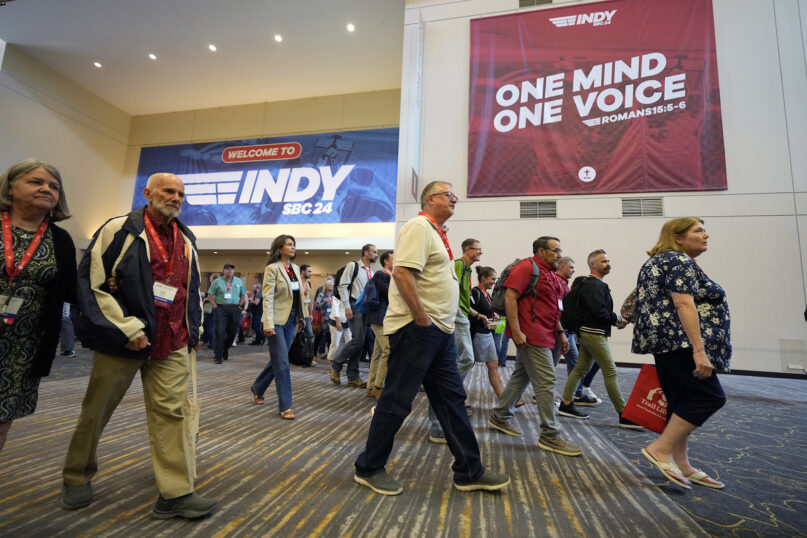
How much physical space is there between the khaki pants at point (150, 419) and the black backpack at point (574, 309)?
127 inches

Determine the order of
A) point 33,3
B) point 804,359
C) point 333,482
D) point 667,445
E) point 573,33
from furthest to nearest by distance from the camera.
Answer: point 33,3 → point 573,33 → point 804,359 → point 667,445 → point 333,482

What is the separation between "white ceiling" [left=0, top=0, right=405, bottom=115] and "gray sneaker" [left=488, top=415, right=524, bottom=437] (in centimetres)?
1051

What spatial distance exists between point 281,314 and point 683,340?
115 inches

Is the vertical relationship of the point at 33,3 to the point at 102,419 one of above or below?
above

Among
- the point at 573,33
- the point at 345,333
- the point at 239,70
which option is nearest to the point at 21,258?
the point at 345,333

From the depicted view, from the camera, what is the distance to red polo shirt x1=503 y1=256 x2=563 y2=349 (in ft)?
9.25

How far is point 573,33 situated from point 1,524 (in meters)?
10.2

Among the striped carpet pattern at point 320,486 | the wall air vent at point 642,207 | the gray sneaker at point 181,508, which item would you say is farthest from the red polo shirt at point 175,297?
the wall air vent at point 642,207

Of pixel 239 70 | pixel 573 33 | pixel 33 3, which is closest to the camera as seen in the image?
pixel 573 33

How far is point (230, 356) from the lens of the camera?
7.41 metres

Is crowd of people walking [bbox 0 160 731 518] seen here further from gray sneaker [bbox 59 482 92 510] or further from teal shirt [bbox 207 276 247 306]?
teal shirt [bbox 207 276 247 306]

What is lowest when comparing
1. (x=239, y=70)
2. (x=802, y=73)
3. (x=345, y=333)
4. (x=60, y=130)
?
(x=345, y=333)

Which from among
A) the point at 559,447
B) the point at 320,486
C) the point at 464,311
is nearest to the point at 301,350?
the point at 464,311

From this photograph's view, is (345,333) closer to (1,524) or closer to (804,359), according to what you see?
(1,524)
